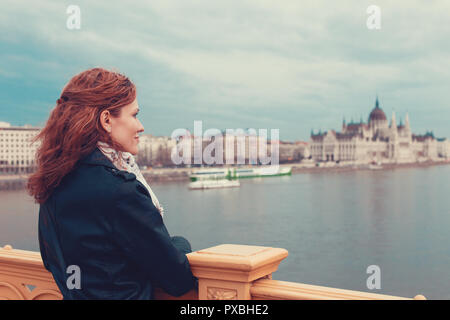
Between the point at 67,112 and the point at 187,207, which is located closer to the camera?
the point at 67,112

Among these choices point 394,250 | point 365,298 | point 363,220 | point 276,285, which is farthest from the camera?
point 363,220

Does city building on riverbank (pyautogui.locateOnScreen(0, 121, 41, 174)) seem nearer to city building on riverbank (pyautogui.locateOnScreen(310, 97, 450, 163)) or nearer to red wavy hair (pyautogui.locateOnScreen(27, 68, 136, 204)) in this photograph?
city building on riverbank (pyautogui.locateOnScreen(310, 97, 450, 163))

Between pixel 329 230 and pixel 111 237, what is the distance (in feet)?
58.2

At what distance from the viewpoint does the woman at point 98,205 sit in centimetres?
109

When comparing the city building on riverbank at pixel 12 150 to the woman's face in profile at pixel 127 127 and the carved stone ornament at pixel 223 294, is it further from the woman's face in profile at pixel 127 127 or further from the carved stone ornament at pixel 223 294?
the carved stone ornament at pixel 223 294

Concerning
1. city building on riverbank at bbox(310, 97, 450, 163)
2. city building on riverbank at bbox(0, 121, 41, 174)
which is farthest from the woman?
city building on riverbank at bbox(310, 97, 450, 163)

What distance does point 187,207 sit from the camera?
23.6 meters

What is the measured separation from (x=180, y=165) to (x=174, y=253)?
54.9 metres

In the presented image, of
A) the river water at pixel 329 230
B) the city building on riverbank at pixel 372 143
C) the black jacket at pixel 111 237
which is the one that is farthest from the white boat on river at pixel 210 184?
the city building on riverbank at pixel 372 143

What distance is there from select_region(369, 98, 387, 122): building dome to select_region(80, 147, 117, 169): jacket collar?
85427 millimetres

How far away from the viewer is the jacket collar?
44.6 inches
